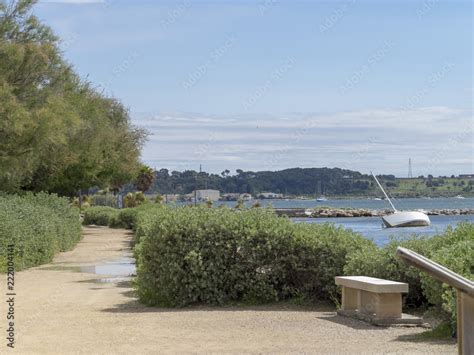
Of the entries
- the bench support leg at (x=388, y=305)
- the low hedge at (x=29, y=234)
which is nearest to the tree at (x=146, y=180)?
the low hedge at (x=29, y=234)

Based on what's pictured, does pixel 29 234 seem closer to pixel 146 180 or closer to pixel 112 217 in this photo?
pixel 112 217

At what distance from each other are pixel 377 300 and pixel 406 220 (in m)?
56.8

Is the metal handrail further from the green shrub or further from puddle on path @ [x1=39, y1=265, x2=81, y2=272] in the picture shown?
the green shrub

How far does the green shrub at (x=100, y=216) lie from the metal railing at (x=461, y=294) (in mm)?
53829

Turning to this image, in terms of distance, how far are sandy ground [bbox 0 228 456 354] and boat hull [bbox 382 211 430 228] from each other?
52880mm

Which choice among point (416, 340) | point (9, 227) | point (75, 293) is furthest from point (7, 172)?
point (416, 340)

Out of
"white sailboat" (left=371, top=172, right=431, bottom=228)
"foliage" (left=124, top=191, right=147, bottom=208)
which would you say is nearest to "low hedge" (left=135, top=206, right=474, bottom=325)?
"white sailboat" (left=371, top=172, right=431, bottom=228)

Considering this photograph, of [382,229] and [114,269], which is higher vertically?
[382,229]

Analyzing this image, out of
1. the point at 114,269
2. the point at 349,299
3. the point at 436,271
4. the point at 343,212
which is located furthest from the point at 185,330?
the point at 343,212

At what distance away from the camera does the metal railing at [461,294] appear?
5844mm

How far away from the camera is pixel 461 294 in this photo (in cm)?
597

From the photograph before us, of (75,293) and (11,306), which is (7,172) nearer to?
(75,293)

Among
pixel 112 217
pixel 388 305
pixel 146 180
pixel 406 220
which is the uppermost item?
pixel 146 180

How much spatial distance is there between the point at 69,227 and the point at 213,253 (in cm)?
2196
